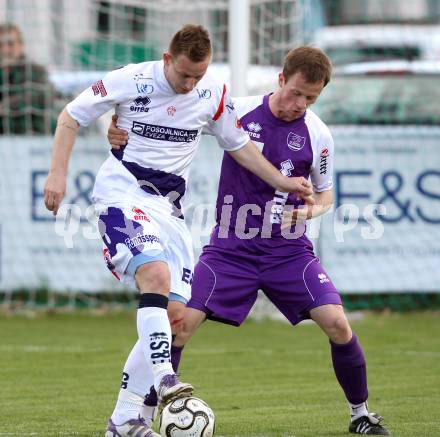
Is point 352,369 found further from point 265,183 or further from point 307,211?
point 265,183

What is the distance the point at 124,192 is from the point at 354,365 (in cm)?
154

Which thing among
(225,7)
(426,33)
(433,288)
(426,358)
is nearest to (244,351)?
(426,358)

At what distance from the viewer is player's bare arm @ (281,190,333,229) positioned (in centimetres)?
641

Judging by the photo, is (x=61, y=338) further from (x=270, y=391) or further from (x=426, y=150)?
(x=426, y=150)

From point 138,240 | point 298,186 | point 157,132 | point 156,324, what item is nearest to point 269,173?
point 298,186

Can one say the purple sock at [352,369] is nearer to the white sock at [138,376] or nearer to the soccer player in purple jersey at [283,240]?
the soccer player in purple jersey at [283,240]

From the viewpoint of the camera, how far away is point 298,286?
21.0 feet

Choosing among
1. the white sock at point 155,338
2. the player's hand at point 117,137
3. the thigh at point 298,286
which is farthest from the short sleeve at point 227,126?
the white sock at point 155,338

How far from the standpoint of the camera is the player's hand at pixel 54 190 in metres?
5.81

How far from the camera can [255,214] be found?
6.57 m

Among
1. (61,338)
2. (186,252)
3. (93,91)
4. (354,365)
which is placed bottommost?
(61,338)

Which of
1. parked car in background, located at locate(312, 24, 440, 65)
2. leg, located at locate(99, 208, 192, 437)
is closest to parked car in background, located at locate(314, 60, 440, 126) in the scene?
parked car in background, located at locate(312, 24, 440, 65)

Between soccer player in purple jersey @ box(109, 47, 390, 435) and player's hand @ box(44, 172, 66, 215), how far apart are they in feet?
1.46

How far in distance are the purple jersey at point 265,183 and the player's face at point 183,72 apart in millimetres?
675
